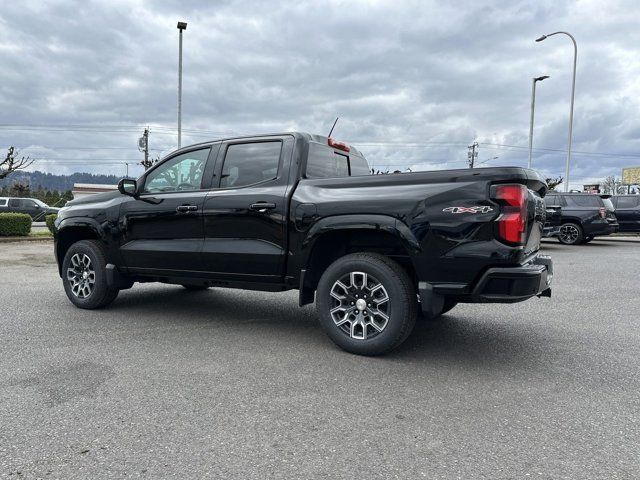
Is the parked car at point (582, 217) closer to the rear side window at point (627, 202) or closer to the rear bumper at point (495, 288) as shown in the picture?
the rear side window at point (627, 202)

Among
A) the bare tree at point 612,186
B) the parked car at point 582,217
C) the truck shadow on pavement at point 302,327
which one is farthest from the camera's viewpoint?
the bare tree at point 612,186

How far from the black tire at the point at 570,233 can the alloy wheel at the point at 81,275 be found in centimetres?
1446

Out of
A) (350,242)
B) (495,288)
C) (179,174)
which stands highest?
(179,174)

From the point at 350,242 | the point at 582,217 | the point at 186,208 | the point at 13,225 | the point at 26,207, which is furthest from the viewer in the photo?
the point at 26,207

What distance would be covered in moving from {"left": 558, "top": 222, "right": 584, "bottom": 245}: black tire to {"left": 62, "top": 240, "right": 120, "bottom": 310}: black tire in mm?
14389

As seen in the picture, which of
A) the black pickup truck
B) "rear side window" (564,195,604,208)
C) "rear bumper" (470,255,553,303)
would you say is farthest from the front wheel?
"rear bumper" (470,255,553,303)

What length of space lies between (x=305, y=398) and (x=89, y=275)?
371cm

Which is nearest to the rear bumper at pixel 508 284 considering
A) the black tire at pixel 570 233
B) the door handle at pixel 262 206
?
the door handle at pixel 262 206

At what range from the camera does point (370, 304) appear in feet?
13.4

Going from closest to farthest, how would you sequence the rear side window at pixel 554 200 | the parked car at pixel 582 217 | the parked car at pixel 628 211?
the parked car at pixel 582 217, the rear side window at pixel 554 200, the parked car at pixel 628 211

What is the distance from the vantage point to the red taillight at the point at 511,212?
3.54 m

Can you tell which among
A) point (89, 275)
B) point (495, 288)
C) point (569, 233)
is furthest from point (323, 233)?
point (569, 233)

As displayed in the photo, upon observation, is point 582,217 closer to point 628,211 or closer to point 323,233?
point 628,211

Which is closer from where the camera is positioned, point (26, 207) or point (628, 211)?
point (628, 211)
